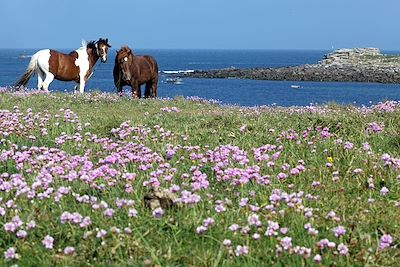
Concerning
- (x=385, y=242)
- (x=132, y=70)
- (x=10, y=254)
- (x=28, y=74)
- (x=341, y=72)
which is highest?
(x=385, y=242)

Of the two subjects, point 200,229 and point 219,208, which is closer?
point 200,229

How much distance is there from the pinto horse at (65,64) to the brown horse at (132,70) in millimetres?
1101

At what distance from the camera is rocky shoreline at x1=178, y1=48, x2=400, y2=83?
10812 centimetres

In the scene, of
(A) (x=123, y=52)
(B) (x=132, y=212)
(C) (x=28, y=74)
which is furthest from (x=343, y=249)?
(C) (x=28, y=74)

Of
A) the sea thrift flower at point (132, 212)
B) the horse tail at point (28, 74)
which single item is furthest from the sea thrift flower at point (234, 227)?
the horse tail at point (28, 74)

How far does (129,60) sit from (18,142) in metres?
15.3

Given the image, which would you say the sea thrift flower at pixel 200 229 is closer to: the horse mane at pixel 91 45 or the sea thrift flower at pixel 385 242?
the sea thrift flower at pixel 385 242

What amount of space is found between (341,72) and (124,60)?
9743 cm

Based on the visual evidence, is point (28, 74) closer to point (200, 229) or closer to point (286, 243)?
point (200, 229)

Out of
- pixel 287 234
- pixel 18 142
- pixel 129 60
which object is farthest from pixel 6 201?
pixel 129 60

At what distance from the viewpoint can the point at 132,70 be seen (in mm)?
24141

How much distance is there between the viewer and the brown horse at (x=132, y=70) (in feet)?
77.4

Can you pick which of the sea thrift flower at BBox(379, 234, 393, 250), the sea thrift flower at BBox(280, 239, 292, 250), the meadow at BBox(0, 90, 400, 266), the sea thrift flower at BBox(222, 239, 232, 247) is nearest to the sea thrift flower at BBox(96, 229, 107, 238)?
the meadow at BBox(0, 90, 400, 266)

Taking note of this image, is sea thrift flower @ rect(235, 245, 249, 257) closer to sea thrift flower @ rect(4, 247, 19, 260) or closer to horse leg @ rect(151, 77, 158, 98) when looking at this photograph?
sea thrift flower @ rect(4, 247, 19, 260)
